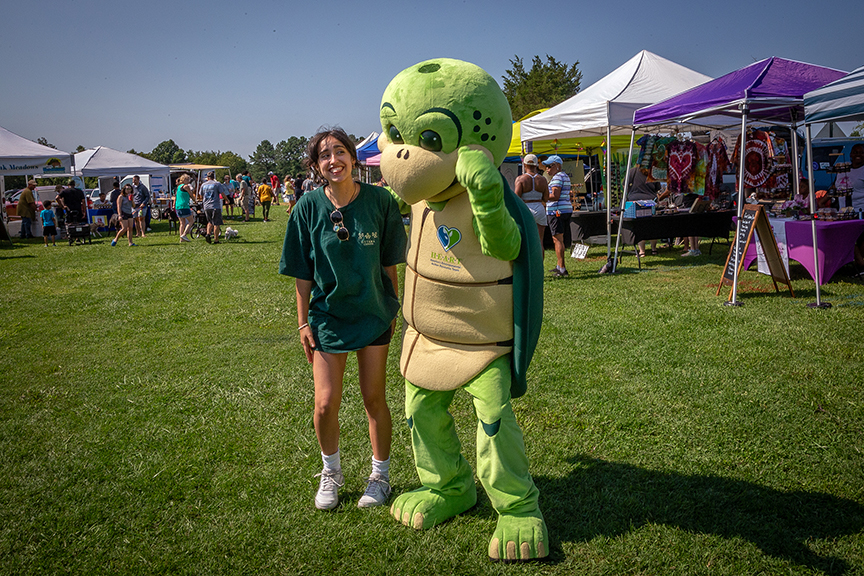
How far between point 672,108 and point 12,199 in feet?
82.1

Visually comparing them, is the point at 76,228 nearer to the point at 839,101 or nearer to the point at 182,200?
the point at 182,200

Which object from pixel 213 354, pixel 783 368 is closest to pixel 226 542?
pixel 213 354

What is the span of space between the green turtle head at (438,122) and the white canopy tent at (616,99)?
7.27 m

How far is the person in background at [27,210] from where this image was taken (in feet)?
58.9

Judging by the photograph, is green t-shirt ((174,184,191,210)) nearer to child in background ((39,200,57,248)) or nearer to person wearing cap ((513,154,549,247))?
child in background ((39,200,57,248))

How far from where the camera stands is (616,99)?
9.63m

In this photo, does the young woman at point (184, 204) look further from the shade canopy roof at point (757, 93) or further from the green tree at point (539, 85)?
the green tree at point (539, 85)

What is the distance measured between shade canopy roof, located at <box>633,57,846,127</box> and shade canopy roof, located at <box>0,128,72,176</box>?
15606mm

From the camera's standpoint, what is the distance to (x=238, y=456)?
3725mm

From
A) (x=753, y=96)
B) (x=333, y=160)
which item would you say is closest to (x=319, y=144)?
(x=333, y=160)

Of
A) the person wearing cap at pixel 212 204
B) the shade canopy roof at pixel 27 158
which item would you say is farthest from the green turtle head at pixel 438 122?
the shade canopy roof at pixel 27 158

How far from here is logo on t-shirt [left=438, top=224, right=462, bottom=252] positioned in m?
2.60

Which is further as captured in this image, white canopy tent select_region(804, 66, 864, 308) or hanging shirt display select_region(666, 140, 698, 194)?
hanging shirt display select_region(666, 140, 698, 194)

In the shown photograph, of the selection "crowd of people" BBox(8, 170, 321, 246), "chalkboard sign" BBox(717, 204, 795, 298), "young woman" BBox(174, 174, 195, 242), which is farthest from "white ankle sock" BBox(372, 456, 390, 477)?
"young woman" BBox(174, 174, 195, 242)
